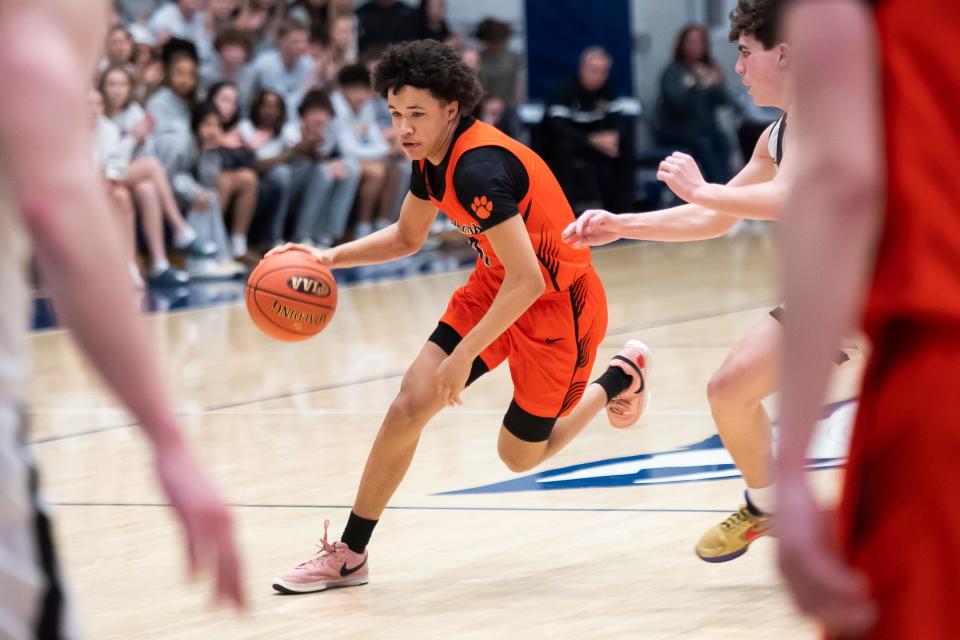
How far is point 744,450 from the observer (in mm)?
3619

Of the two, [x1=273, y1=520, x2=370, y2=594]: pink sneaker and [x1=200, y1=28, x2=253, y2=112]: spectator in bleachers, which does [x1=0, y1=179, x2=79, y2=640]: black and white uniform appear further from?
[x1=200, y1=28, x2=253, y2=112]: spectator in bleachers

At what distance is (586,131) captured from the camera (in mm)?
13812

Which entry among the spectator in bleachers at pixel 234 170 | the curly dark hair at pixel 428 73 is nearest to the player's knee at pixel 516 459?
the curly dark hair at pixel 428 73

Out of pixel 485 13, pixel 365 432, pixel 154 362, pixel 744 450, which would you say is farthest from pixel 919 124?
pixel 485 13

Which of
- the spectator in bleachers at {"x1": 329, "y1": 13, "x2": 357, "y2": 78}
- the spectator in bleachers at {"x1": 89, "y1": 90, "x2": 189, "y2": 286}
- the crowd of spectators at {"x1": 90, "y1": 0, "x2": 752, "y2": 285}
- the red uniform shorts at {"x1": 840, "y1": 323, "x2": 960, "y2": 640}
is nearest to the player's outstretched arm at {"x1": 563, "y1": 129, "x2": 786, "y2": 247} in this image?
the red uniform shorts at {"x1": 840, "y1": 323, "x2": 960, "y2": 640}

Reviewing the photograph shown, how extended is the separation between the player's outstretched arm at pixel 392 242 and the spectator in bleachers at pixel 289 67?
7972mm

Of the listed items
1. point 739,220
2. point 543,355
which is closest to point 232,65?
point 543,355

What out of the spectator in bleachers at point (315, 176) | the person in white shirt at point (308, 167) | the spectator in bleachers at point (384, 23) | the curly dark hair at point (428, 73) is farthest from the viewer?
the spectator in bleachers at point (384, 23)

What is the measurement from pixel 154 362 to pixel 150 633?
93.9 inches

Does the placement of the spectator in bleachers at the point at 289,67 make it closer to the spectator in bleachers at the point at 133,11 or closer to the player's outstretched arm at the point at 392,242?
the spectator in bleachers at the point at 133,11

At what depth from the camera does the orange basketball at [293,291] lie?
412 centimetres

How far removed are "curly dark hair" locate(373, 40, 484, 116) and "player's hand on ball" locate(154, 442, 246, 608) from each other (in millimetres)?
2833

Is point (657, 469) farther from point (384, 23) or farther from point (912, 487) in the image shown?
point (384, 23)

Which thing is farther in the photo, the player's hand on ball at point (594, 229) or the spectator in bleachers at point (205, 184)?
the spectator in bleachers at point (205, 184)
